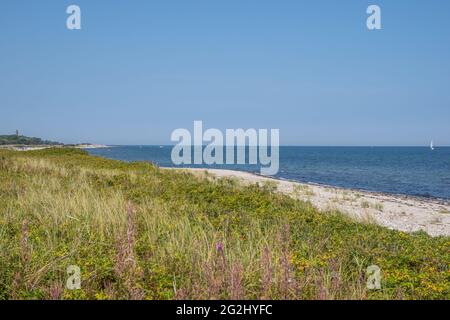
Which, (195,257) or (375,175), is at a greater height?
(195,257)

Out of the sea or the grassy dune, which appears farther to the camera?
the sea

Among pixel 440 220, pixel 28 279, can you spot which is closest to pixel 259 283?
pixel 28 279

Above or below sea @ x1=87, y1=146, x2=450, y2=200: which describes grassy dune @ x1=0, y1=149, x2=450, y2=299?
above

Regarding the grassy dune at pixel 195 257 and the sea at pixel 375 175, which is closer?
the grassy dune at pixel 195 257

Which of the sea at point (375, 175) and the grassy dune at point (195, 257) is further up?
the grassy dune at point (195, 257)

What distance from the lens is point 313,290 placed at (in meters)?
4.61

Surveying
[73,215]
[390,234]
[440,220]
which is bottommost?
[440,220]

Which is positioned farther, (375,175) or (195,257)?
(375,175)

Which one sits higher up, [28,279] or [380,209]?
[28,279]
